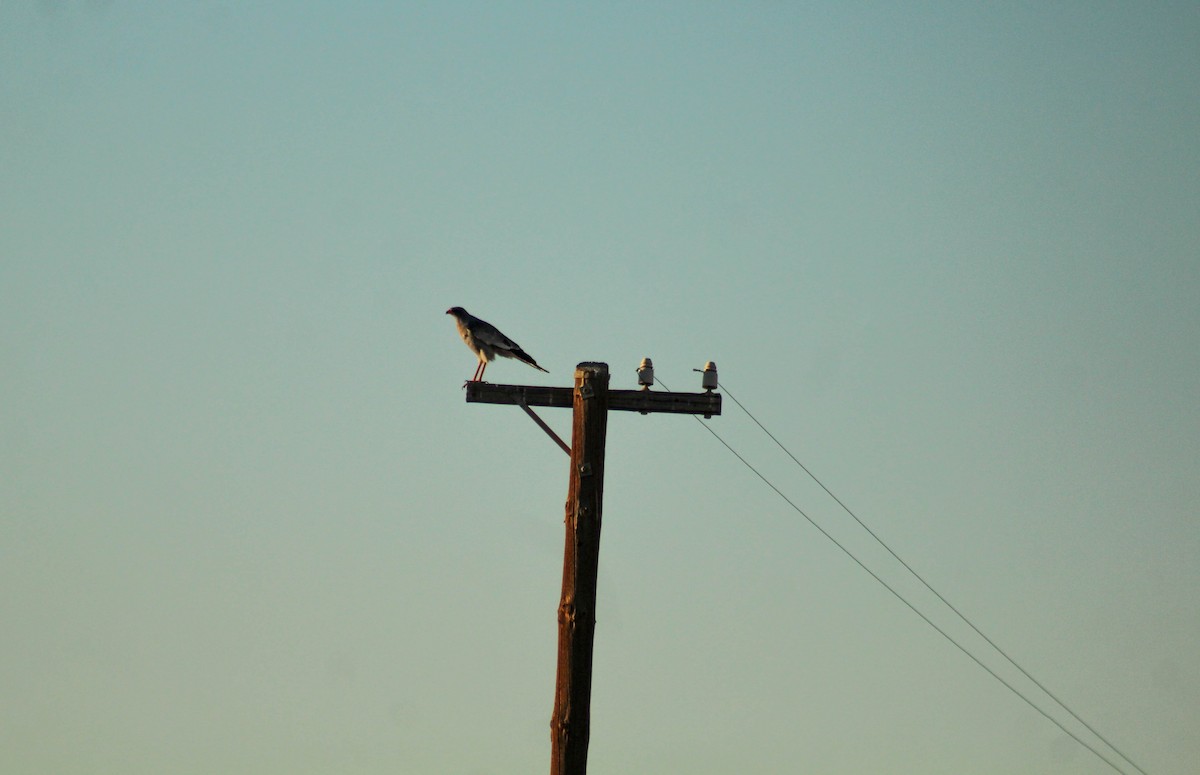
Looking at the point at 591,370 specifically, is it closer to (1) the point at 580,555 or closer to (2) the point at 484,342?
(1) the point at 580,555

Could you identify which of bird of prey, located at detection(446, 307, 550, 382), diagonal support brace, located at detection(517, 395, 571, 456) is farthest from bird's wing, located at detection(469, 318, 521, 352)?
diagonal support brace, located at detection(517, 395, 571, 456)

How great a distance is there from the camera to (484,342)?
54.3ft

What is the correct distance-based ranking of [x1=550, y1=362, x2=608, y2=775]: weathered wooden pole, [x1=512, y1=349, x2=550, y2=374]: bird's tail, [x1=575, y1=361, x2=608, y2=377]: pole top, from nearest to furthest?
[x1=550, y1=362, x2=608, y2=775]: weathered wooden pole < [x1=575, y1=361, x2=608, y2=377]: pole top < [x1=512, y1=349, x2=550, y2=374]: bird's tail

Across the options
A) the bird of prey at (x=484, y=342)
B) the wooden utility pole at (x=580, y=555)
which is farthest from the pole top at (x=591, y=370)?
the bird of prey at (x=484, y=342)

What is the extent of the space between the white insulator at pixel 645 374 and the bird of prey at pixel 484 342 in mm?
3317

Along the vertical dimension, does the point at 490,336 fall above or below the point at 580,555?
above

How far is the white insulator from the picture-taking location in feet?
41.7

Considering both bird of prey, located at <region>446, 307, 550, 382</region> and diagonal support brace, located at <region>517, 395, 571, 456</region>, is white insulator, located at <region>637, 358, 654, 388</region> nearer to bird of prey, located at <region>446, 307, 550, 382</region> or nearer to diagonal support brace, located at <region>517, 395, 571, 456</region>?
diagonal support brace, located at <region>517, 395, 571, 456</region>

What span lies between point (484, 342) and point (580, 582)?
17.5ft

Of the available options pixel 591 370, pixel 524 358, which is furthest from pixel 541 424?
pixel 524 358

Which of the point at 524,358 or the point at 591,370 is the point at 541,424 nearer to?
Answer: the point at 591,370

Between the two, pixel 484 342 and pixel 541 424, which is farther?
pixel 484 342

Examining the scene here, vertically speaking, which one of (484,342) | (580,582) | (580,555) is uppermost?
(484,342)

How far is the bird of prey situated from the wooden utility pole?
373 centimetres
